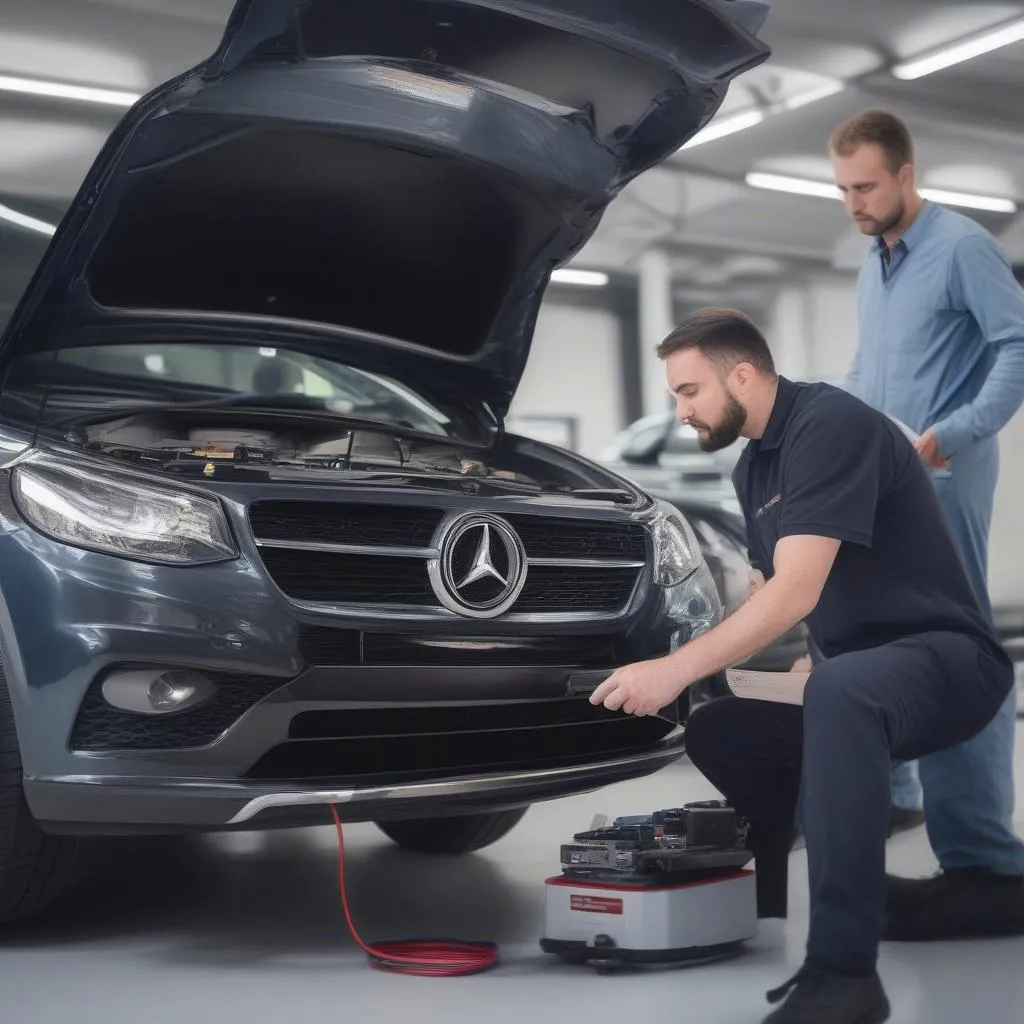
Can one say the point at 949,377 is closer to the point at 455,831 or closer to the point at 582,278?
the point at 455,831

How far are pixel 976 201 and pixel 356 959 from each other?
7.34m

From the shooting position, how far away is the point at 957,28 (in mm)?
6582

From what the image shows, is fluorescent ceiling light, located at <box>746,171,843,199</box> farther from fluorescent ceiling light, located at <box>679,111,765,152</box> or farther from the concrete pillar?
the concrete pillar

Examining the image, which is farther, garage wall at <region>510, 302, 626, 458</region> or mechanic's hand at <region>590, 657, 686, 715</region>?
garage wall at <region>510, 302, 626, 458</region>

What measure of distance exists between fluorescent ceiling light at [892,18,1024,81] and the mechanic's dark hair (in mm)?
5360

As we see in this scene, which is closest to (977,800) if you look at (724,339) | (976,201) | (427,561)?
(724,339)

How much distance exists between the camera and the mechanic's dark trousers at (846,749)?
1.67m

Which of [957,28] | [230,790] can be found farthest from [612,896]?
[957,28]

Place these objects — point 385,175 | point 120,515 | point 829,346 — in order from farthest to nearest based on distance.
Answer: point 829,346, point 385,175, point 120,515

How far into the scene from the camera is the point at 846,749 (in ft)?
5.67

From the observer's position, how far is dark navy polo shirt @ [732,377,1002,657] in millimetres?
1908

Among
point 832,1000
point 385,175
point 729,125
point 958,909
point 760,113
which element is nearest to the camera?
point 832,1000

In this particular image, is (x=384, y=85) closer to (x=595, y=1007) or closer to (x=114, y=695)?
(x=114, y=695)

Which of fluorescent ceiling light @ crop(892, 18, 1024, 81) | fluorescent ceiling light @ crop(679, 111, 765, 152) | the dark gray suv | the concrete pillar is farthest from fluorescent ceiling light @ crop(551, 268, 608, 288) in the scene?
the dark gray suv
